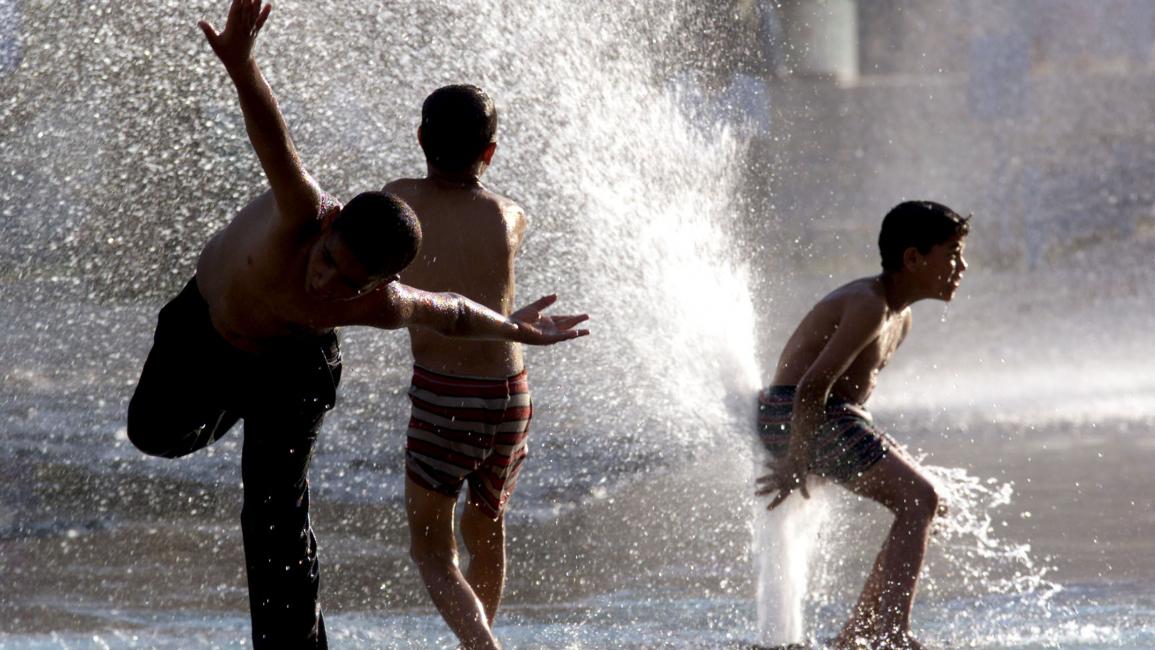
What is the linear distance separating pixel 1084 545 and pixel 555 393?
3.05 meters

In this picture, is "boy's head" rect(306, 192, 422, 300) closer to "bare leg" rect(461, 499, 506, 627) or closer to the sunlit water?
"bare leg" rect(461, 499, 506, 627)

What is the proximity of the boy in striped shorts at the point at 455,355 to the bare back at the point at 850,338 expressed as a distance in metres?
0.80

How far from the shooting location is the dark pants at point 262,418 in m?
3.02

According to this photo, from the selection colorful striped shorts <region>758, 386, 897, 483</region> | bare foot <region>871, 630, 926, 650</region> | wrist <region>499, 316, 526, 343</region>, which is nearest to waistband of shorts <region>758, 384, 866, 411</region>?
colorful striped shorts <region>758, 386, 897, 483</region>

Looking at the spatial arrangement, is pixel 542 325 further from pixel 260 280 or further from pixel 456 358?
pixel 260 280

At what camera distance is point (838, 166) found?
19484mm

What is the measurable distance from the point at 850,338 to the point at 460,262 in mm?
976

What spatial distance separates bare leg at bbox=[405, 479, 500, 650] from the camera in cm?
319

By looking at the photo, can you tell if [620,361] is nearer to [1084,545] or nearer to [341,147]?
[341,147]

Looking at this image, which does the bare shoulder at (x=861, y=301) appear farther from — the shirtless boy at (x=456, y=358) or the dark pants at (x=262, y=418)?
the dark pants at (x=262, y=418)

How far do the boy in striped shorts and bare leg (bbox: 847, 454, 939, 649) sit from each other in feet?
2.96

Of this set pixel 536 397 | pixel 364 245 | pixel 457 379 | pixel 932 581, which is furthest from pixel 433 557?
pixel 536 397

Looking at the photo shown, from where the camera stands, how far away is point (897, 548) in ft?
11.9

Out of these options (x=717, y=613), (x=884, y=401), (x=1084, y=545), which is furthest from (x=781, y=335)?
(x=717, y=613)
